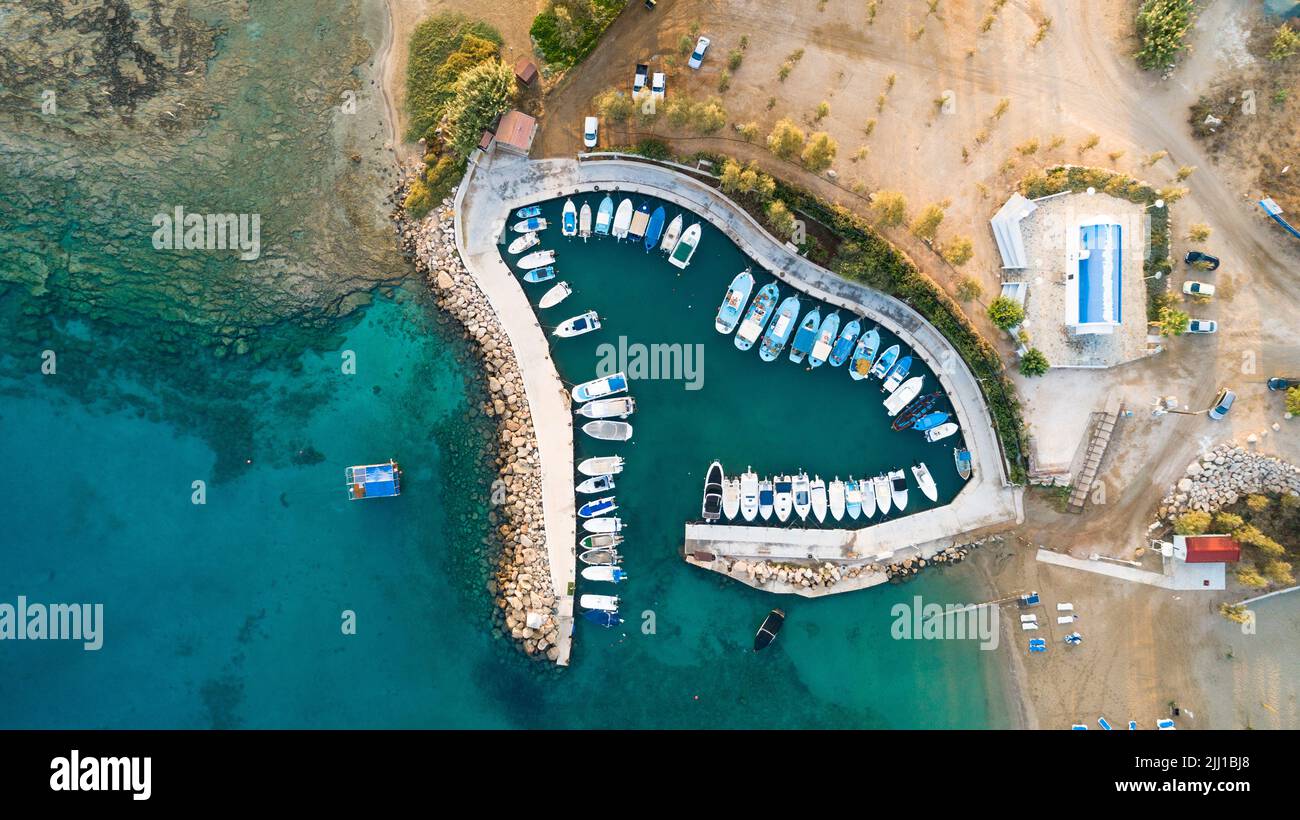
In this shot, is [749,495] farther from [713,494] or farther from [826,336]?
[826,336]

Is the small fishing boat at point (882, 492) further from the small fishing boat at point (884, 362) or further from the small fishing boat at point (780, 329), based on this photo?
the small fishing boat at point (780, 329)

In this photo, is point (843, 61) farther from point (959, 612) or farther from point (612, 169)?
point (959, 612)

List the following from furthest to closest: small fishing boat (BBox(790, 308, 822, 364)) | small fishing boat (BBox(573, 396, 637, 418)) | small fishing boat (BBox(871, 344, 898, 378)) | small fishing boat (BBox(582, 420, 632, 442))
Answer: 1. small fishing boat (BBox(582, 420, 632, 442))
2. small fishing boat (BBox(573, 396, 637, 418))
3. small fishing boat (BBox(790, 308, 822, 364))
4. small fishing boat (BBox(871, 344, 898, 378))

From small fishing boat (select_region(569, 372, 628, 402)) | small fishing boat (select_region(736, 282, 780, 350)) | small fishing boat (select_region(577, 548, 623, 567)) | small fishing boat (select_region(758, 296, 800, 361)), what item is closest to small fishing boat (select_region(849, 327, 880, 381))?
small fishing boat (select_region(758, 296, 800, 361))

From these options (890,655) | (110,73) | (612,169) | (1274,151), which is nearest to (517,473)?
(612,169)

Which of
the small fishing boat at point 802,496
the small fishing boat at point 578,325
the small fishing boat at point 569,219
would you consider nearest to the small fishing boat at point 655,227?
the small fishing boat at point 569,219

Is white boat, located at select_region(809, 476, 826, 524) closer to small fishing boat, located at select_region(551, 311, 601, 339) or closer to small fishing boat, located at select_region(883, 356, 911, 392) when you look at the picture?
small fishing boat, located at select_region(883, 356, 911, 392)

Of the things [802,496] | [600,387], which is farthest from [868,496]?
[600,387]
